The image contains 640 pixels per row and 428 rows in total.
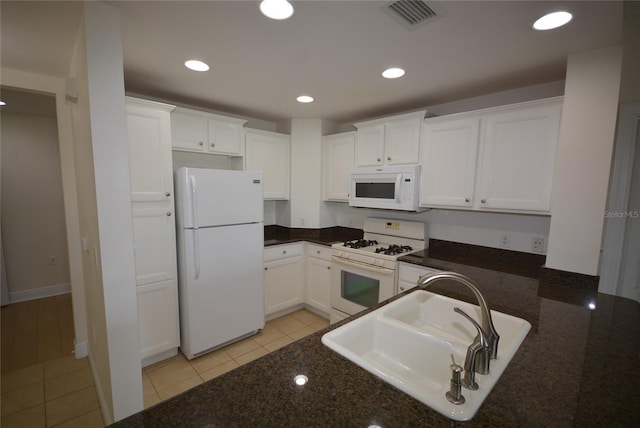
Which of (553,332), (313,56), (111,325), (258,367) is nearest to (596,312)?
(553,332)

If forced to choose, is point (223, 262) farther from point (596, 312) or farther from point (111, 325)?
point (596, 312)

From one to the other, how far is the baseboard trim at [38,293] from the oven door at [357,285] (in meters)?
3.81

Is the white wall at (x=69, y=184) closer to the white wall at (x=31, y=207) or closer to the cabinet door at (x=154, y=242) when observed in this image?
the cabinet door at (x=154, y=242)

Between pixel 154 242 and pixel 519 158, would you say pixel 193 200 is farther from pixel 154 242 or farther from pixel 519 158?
pixel 519 158

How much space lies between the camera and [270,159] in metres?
3.27

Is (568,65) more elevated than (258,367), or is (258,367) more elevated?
(568,65)

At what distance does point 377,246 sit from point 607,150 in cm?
188

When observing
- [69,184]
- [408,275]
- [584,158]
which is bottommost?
[408,275]

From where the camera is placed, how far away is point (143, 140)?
7.07 ft

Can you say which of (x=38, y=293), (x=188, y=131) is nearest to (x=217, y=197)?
(x=188, y=131)

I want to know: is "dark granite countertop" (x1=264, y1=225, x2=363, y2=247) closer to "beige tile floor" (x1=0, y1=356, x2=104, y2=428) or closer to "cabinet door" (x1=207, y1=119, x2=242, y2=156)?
"cabinet door" (x1=207, y1=119, x2=242, y2=156)

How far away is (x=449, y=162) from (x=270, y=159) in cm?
192

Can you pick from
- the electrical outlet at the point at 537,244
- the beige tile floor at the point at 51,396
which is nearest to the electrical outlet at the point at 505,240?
the electrical outlet at the point at 537,244

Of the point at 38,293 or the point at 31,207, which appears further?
the point at 38,293
